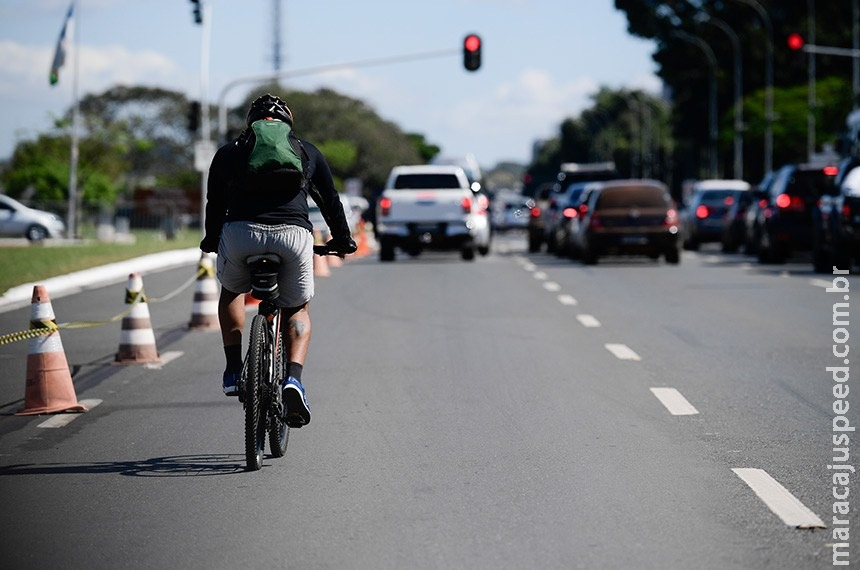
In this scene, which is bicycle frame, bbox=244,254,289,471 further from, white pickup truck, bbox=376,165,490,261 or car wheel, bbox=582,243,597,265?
white pickup truck, bbox=376,165,490,261

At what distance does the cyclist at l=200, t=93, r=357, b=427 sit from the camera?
8.18m

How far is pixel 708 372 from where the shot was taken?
1270cm

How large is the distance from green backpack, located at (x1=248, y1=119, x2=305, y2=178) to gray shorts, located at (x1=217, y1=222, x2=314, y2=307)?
0.95 ft

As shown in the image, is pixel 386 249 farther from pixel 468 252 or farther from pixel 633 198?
pixel 633 198

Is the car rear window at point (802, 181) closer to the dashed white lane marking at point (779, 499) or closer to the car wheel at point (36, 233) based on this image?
the dashed white lane marking at point (779, 499)

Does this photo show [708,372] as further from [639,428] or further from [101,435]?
[101,435]

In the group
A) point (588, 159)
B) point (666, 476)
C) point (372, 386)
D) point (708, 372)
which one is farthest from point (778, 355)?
point (588, 159)

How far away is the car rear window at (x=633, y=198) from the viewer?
32750 millimetres

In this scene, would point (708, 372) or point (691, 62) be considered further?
point (691, 62)

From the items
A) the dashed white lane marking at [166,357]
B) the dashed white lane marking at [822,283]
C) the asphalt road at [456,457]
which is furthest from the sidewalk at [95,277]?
the dashed white lane marking at [822,283]

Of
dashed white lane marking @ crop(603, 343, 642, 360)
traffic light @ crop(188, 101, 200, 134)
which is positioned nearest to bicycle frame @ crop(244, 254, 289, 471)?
dashed white lane marking @ crop(603, 343, 642, 360)

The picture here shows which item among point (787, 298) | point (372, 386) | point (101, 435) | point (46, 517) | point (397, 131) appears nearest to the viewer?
point (46, 517)

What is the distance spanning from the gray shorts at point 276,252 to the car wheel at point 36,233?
50186 mm

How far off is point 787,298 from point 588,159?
6557 inches
